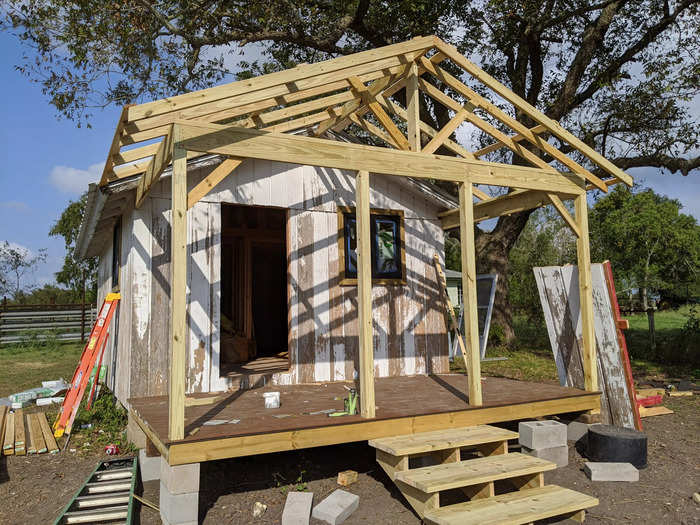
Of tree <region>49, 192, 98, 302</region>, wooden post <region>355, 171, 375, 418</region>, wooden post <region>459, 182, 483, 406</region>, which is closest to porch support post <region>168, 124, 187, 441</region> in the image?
wooden post <region>355, 171, 375, 418</region>

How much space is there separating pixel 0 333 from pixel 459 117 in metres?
18.4

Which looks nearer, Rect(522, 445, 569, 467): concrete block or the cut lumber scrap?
Rect(522, 445, 569, 467): concrete block

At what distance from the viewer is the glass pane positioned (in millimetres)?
7211

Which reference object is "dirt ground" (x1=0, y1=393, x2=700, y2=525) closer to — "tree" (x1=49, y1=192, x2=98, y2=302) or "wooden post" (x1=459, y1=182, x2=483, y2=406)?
"wooden post" (x1=459, y1=182, x2=483, y2=406)

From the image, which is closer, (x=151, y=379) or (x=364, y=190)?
(x=364, y=190)

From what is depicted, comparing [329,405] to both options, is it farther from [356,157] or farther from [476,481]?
[356,157]

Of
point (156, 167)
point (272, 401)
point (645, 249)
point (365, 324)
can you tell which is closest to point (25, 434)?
point (272, 401)

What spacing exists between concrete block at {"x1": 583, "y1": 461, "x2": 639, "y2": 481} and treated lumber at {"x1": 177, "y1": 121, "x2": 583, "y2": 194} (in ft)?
9.51

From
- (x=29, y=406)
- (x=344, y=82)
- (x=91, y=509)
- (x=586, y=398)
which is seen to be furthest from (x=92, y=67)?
(x=586, y=398)

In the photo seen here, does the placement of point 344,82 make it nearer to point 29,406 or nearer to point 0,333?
point 29,406

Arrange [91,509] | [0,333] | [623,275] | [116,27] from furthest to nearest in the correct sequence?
[623,275] → [0,333] → [116,27] → [91,509]

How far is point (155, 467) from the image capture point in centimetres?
461

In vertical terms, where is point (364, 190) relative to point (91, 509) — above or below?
above

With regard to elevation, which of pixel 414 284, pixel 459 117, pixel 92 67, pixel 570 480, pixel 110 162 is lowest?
pixel 570 480
